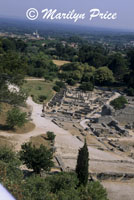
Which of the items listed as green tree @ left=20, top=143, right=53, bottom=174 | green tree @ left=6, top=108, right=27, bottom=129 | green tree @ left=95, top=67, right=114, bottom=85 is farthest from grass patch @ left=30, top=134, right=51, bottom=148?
green tree @ left=95, top=67, right=114, bottom=85

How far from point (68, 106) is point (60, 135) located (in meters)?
15.1

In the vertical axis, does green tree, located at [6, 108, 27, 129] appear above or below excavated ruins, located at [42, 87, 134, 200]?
above

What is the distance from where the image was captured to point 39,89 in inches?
2072

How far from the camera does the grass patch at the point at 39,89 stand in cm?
4796

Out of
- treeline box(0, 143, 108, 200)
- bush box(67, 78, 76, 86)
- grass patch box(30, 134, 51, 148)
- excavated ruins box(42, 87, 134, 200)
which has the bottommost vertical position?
bush box(67, 78, 76, 86)

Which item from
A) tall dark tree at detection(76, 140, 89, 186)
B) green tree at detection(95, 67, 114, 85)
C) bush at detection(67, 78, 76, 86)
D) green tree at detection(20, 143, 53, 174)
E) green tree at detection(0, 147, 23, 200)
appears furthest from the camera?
green tree at detection(95, 67, 114, 85)

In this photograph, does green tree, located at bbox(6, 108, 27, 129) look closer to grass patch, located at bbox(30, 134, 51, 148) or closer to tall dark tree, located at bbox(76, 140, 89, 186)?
grass patch, located at bbox(30, 134, 51, 148)

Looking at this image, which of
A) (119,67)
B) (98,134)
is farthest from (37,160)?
(119,67)

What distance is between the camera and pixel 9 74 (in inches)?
917

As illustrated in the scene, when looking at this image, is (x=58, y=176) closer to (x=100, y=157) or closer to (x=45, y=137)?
(x=100, y=157)

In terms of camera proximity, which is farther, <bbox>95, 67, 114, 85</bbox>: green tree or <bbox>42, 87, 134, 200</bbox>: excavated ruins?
<bbox>95, 67, 114, 85</bbox>: green tree

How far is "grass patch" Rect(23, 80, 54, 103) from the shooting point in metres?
48.0

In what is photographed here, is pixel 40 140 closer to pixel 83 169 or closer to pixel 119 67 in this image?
pixel 83 169

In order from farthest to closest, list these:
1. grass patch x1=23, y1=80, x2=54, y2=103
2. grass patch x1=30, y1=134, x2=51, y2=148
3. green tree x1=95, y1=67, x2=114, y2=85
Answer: green tree x1=95, y1=67, x2=114, y2=85 < grass patch x1=23, y1=80, x2=54, y2=103 < grass patch x1=30, y1=134, x2=51, y2=148
